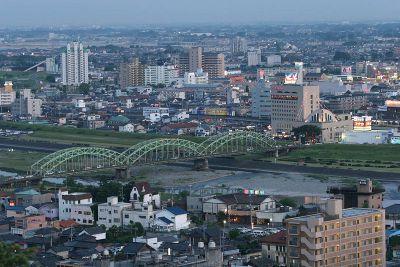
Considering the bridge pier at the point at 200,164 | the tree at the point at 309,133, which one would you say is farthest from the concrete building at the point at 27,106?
the bridge pier at the point at 200,164

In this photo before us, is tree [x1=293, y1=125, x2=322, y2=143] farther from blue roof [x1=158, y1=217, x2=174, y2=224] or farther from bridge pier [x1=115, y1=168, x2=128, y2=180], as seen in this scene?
blue roof [x1=158, y1=217, x2=174, y2=224]

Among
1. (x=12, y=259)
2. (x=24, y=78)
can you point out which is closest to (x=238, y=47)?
(x=24, y=78)

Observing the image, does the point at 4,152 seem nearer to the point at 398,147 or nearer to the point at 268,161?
the point at 268,161

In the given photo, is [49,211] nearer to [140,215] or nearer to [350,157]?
[140,215]

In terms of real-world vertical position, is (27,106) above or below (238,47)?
above

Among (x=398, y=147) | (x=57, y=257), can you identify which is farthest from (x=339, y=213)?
(x=398, y=147)

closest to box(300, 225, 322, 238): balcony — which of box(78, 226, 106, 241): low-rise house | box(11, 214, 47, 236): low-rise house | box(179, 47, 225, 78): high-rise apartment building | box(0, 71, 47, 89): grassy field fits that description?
box(78, 226, 106, 241): low-rise house

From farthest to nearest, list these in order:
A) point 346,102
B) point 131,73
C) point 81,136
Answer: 1. point 131,73
2. point 346,102
3. point 81,136
